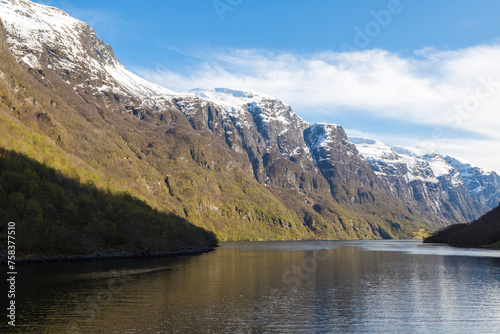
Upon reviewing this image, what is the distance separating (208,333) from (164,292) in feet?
93.6

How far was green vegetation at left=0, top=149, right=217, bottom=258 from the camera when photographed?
12678 centimetres

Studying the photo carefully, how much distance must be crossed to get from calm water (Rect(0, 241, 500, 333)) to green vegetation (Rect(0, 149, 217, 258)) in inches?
1352

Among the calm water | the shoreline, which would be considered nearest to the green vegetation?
the shoreline

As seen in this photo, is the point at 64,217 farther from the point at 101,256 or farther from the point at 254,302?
the point at 254,302

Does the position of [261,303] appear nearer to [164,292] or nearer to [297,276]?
[164,292]

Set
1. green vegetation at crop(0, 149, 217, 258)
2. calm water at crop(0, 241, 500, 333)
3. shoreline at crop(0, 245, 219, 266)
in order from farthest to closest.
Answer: green vegetation at crop(0, 149, 217, 258), shoreline at crop(0, 245, 219, 266), calm water at crop(0, 241, 500, 333)

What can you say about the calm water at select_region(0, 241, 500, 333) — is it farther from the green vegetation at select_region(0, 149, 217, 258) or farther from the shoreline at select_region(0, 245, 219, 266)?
the green vegetation at select_region(0, 149, 217, 258)

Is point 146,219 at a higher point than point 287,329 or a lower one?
higher

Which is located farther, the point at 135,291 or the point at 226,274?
the point at 226,274

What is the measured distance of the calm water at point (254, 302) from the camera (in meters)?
46.6

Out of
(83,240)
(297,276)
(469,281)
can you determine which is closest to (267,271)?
(297,276)

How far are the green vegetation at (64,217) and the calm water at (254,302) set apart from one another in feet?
113

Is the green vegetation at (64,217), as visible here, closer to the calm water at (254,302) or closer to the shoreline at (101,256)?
the shoreline at (101,256)

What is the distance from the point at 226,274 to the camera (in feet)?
316
